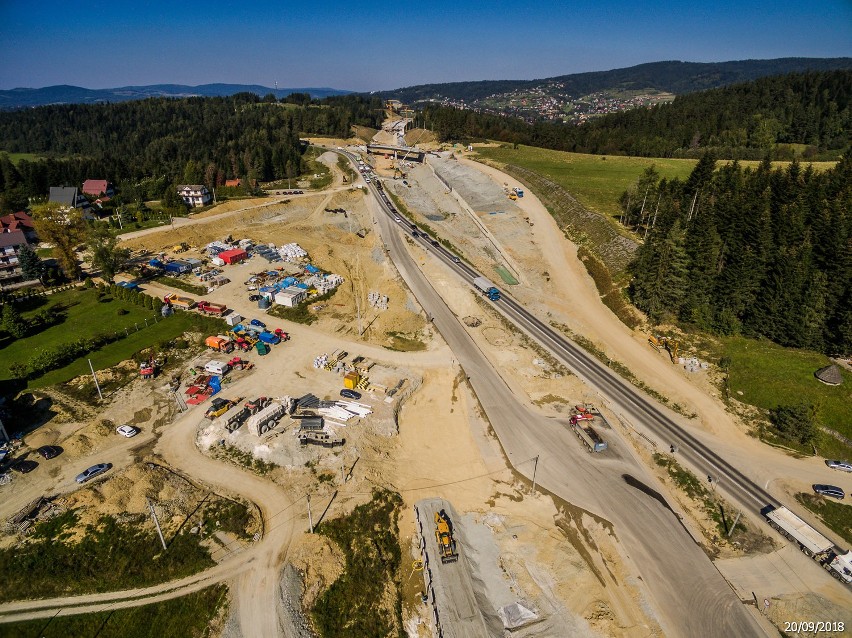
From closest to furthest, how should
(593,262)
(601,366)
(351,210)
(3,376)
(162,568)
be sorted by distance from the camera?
(162,568), (3,376), (601,366), (593,262), (351,210)

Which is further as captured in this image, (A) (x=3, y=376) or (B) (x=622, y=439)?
(A) (x=3, y=376)

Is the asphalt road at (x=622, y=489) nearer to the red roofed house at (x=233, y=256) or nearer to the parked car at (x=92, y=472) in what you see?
the parked car at (x=92, y=472)

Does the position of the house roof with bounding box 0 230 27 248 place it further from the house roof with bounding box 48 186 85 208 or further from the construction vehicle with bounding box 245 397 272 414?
the construction vehicle with bounding box 245 397 272 414

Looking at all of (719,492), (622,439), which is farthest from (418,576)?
(719,492)

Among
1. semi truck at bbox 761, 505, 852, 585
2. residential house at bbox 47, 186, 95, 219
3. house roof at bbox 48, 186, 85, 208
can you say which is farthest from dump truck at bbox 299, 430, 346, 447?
house roof at bbox 48, 186, 85, 208

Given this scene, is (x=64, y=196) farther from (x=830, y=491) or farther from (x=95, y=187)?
(x=830, y=491)

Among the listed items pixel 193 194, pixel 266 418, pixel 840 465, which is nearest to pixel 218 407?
pixel 266 418

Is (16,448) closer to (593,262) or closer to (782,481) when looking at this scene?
(782,481)
